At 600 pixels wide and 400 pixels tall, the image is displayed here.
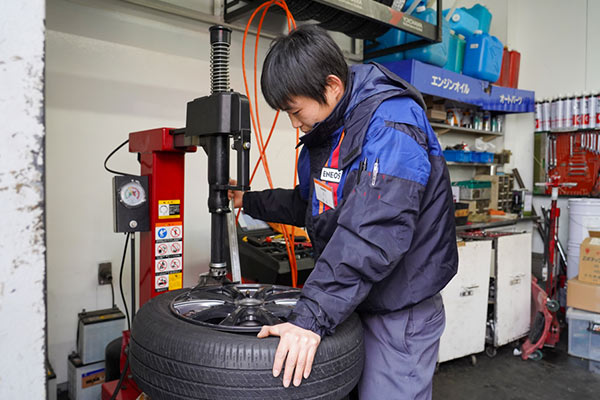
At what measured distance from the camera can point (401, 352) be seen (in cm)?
118

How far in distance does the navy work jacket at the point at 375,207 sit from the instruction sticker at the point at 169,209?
20.9 inches

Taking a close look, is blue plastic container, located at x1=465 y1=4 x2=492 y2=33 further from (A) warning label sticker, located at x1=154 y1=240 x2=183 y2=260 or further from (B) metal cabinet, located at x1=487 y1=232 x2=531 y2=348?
(A) warning label sticker, located at x1=154 y1=240 x2=183 y2=260

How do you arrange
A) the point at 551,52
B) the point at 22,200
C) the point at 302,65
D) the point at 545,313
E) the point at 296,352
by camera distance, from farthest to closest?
1. the point at 551,52
2. the point at 545,313
3. the point at 302,65
4. the point at 296,352
5. the point at 22,200

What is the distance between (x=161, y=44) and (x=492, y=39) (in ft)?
9.31

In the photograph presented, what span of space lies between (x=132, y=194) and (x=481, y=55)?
337 centimetres

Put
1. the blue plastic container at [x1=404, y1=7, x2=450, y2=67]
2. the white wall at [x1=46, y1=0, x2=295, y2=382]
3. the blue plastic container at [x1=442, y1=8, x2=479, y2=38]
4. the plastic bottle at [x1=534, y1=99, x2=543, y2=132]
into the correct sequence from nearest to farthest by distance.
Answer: the white wall at [x1=46, y1=0, x2=295, y2=382] < the blue plastic container at [x1=404, y1=7, x2=450, y2=67] < the blue plastic container at [x1=442, y1=8, x2=479, y2=38] < the plastic bottle at [x1=534, y1=99, x2=543, y2=132]

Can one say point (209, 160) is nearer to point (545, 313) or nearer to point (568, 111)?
point (545, 313)

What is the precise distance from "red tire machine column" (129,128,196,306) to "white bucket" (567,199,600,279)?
3693 mm

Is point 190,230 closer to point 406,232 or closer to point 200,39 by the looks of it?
point 200,39

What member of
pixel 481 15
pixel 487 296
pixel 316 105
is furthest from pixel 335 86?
pixel 481 15

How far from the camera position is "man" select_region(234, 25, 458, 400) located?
912mm

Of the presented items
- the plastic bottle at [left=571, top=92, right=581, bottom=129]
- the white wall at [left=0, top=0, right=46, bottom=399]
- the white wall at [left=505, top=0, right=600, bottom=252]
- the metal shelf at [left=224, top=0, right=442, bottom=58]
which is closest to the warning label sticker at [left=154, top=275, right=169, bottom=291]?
the white wall at [left=0, top=0, right=46, bottom=399]

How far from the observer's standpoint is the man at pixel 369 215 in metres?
0.91

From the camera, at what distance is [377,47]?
3514 mm
